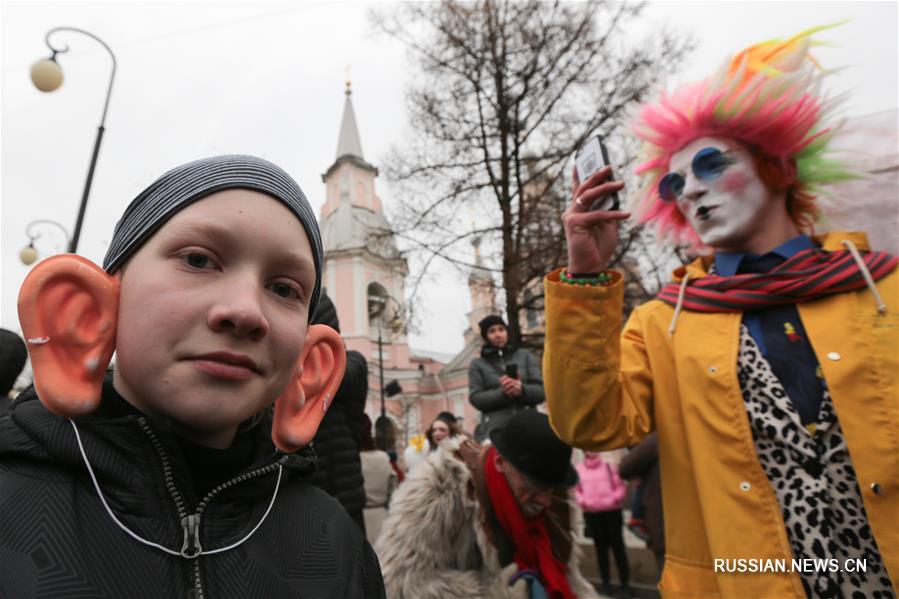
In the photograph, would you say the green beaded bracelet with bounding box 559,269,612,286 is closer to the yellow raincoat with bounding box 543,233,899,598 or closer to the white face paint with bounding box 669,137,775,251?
the yellow raincoat with bounding box 543,233,899,598

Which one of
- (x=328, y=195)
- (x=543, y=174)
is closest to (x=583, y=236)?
(x=543, y=174)

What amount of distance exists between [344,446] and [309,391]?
1547mm

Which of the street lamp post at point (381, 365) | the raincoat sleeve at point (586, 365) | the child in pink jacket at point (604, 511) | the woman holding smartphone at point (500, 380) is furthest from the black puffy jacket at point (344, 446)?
the street lamp post at point (381, 365)

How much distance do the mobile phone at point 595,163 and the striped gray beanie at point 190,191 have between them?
2.82ft

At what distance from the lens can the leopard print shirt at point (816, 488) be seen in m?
1.36

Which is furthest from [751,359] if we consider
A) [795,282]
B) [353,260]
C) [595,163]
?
[353,260]

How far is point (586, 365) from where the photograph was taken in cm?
158

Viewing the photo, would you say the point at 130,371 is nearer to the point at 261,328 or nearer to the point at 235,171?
the point at 261,328

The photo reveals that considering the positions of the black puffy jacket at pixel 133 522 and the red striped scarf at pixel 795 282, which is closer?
the black puffy jacket at pixel 133 522

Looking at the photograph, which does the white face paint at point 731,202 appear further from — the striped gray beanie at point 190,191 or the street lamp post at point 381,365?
the street lamp post at point 381,365

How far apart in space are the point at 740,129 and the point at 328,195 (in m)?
35.1

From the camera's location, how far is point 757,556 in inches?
55.6

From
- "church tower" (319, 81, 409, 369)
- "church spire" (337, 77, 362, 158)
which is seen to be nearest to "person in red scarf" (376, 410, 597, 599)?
"church tower" (319, 81, 409, 369)

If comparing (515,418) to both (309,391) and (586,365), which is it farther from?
(309,391)
